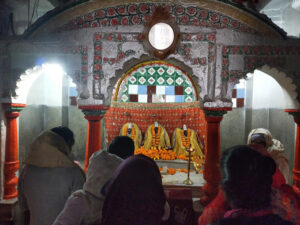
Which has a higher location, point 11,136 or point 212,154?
point 11,136

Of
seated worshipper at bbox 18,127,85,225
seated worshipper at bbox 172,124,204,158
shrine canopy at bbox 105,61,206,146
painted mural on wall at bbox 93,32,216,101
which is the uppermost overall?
painted mural on wall at bbox 93,32,216,101

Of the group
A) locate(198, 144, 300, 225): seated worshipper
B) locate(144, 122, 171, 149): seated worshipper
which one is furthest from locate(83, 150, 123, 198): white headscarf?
locate(144, 122, 171, 149): seated worshipper

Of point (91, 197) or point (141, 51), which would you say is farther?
point (141, 51)

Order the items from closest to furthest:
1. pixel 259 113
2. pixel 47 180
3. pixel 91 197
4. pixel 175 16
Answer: pixel 91 197, pixel 47 180, pixel 175 16, pixel 259 113

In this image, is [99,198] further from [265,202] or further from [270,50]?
[270,50]

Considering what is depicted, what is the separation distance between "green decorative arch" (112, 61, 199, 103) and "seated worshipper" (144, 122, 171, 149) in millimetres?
1039

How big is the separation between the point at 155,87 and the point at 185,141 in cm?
224

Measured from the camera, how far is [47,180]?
94.0 inches

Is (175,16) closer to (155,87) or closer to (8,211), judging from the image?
(155,87)

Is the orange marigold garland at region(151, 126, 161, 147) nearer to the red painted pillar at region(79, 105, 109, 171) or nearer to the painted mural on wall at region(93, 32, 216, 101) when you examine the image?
the red painted pillar at region(79, 105, 109, 171)

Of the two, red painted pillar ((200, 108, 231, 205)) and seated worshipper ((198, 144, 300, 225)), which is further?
red painted pillar ((200, 108, 231, 205))

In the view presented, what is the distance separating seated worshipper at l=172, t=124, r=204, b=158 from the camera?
768 cm

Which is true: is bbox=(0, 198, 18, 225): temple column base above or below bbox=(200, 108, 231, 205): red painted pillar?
below

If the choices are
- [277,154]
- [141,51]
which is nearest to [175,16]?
[141,51]
